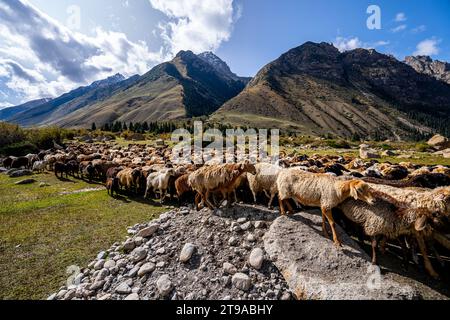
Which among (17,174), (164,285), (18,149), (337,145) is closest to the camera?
(164,285)

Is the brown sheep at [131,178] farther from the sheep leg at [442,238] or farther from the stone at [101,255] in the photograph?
the sheep leg at [442,238]

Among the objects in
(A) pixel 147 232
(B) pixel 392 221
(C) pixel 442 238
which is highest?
(B) pixel 392 221

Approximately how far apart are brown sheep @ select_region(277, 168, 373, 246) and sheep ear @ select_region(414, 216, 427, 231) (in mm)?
1210

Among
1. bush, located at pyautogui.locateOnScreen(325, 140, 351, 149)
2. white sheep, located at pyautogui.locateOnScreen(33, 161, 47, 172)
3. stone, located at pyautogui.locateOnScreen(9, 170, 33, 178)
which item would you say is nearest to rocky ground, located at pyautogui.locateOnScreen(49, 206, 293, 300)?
stone, located at pyautogui.locateOnScreen(9, 170, 33, 178)

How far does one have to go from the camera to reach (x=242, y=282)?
6664mm

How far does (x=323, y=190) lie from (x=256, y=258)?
3063mm

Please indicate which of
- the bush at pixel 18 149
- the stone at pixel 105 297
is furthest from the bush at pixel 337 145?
the bush at pixel 18 149

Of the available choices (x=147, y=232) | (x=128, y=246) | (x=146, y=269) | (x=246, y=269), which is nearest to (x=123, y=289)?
(x=146, y=269)

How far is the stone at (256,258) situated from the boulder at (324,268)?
25 cm

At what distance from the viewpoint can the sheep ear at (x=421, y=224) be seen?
6309 mm

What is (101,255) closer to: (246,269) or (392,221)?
(246,269)

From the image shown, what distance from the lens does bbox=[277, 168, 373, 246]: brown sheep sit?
23.1 feet

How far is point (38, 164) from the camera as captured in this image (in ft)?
98.9

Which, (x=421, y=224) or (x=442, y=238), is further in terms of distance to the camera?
(x=442, y=238)
